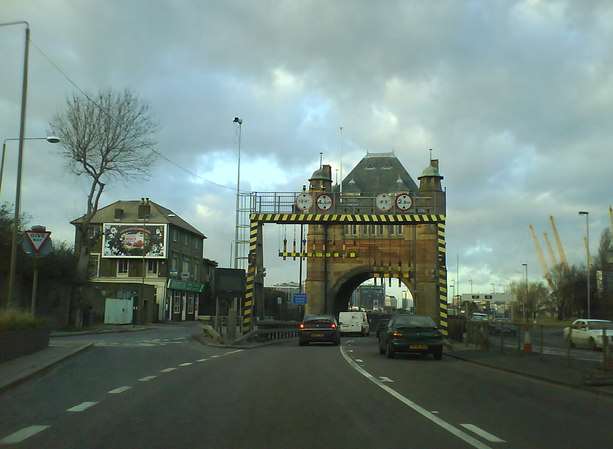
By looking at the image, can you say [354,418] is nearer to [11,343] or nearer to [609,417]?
[609,417]

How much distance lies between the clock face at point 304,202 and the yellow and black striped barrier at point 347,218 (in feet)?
2.85

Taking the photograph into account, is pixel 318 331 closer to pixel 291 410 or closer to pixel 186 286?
pixel 291 410

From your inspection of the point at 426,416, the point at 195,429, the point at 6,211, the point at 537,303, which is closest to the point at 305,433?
the point at 195,429

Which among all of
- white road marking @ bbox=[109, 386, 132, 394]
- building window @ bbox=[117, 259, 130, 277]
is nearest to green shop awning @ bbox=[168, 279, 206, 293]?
building window @ bbox=[117, 259, 130, 277]

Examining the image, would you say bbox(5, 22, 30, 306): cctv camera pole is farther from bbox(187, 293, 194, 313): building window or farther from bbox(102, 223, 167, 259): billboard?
bbox(187, 293, 194, 313): building window

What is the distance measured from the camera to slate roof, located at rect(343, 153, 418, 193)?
81.6 metres

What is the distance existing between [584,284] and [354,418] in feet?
255

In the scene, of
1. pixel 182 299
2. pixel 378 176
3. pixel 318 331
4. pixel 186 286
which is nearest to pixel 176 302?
pixel 182 299

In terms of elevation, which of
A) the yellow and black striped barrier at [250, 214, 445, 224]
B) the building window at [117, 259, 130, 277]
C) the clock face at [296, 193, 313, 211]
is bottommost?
the building window at [117, 259, 130, 277]

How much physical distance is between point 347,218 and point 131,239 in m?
43.2

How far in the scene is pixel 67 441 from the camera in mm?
7215

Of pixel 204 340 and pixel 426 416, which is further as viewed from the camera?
pixel 204 340

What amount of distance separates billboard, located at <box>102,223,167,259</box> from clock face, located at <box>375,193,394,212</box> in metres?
41.1

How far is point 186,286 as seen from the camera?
76.5 meters
